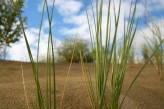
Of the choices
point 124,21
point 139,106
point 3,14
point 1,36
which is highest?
point 3,14

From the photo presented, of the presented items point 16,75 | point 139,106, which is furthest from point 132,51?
point 139,106

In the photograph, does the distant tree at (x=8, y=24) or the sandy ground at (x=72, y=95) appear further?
the distant tree at (x=8, y=24)

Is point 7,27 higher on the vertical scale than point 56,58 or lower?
higher

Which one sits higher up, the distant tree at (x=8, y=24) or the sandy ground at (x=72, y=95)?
the distant tree at (x=8, y=24)

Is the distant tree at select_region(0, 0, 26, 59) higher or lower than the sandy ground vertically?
higher

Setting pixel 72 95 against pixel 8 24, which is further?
pixel 8 24

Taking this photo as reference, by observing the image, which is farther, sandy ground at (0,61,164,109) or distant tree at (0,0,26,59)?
distant tree at (0,0,26,59)

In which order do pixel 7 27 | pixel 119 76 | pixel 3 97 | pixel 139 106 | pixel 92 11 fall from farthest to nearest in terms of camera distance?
pixel 7 27 → pixel 139 106 → pixel 3 97 → pixel 92 11 → pixel 119 76

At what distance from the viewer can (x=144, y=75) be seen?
195 inches

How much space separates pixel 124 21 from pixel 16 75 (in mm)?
2419

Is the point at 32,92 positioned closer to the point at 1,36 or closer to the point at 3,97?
the point at 3,97

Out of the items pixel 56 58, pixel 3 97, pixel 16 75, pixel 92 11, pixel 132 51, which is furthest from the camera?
pixel 56 58

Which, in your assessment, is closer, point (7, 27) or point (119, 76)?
point (119, 76)

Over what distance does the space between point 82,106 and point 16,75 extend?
5.89ft
